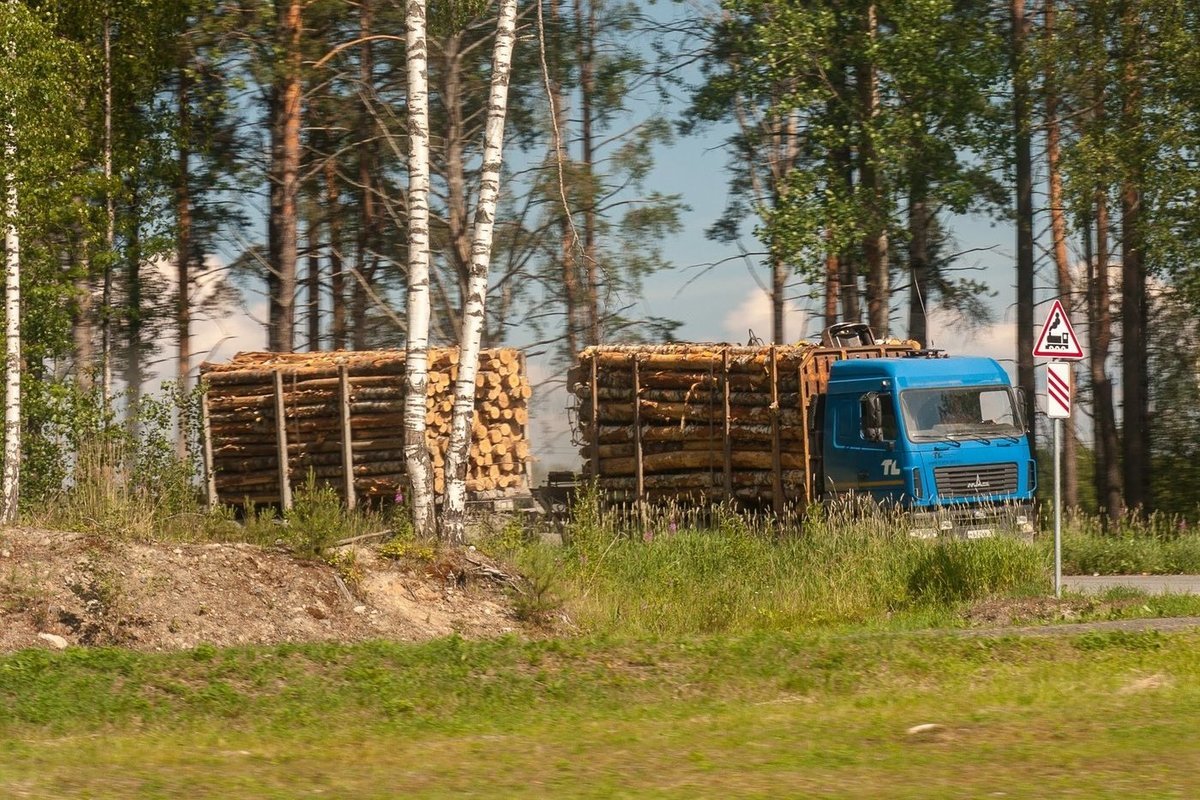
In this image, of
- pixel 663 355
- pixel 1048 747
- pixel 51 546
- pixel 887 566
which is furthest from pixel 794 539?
pixel 1048 747

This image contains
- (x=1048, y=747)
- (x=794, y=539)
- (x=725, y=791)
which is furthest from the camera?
(x=794, y=539)

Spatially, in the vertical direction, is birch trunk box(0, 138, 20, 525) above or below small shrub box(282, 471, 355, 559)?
above

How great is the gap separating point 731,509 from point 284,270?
11.9 m

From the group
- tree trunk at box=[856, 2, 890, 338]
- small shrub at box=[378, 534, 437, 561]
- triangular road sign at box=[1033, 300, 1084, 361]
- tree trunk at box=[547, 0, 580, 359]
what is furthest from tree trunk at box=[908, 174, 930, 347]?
small shrub at box=[378, 534, 437, 561]

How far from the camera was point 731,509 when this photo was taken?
810 inches

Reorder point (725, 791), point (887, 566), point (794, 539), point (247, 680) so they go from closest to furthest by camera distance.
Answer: point (725, 791) → point (247, 680) → point (887, 566) → point (794, 539)

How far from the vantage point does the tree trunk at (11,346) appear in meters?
20.5

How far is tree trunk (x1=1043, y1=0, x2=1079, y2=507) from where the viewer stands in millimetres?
28812

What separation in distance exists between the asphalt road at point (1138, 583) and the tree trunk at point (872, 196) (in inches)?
454

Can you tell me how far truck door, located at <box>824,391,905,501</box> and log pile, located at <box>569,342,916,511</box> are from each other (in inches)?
15.1

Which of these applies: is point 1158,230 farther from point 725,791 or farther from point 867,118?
point 725,791

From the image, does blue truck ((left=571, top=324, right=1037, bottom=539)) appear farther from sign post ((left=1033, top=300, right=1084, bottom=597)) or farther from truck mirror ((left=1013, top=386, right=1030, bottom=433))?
sign post ((left=1033, top=300, right=1084, bottom=597))

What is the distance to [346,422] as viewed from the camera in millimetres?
22734

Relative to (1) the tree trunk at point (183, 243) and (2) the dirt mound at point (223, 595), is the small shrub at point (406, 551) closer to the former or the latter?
(2) the dirt mound at point (223, 595)
